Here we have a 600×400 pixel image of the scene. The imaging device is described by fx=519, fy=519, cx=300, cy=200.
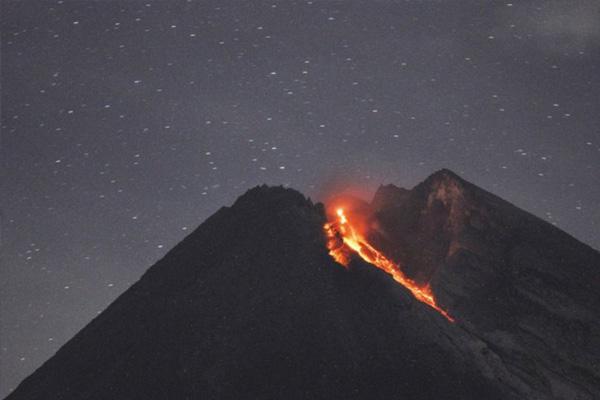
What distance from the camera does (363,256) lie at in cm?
3412

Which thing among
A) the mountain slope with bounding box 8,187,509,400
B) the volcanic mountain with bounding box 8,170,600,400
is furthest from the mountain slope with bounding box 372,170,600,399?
the mountain slope with bounding box 8,187,509,400

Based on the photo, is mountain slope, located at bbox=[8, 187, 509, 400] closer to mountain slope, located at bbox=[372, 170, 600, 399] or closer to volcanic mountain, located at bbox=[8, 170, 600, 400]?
volcanic mountain, located at bbox=[8, 170, 600, 400]

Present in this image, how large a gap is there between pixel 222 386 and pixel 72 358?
10755mm

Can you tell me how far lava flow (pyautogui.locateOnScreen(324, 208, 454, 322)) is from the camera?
98.0ft

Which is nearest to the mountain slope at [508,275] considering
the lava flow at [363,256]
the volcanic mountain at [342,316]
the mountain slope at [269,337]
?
the volcanic mountain at [342,316]

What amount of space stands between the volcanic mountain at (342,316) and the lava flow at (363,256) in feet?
0.45

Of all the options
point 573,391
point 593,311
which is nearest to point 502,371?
point 573,391

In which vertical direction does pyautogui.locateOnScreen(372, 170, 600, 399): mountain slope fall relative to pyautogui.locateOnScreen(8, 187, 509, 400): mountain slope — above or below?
below

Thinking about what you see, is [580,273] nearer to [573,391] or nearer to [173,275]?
[573,391]

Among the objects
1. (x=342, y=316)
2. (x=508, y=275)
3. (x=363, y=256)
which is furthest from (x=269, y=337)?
(x=508, y=275)

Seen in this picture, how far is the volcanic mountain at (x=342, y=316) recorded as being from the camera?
885 inches

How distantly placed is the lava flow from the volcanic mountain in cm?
14

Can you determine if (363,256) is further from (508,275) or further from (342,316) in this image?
(342,316)

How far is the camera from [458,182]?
38062 mm
